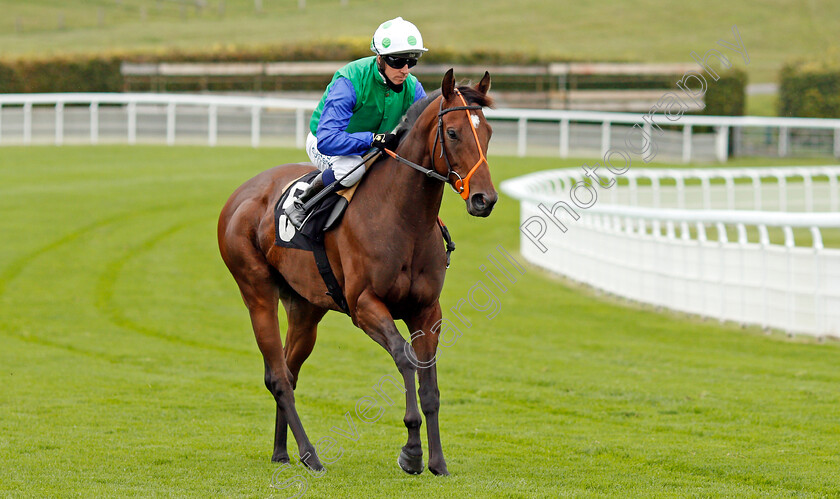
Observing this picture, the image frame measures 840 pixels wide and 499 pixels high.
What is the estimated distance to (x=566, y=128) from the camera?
2533 centimetres

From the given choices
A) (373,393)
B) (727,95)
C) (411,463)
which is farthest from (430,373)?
(727,95)

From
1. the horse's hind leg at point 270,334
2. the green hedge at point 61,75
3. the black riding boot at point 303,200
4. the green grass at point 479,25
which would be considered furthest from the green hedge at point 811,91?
the black riding boot at point 303,200

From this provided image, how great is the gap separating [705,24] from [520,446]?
4777cm

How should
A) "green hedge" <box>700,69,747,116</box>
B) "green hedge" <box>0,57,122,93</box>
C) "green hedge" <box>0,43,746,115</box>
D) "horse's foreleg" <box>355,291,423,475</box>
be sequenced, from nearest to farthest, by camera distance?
"horse's foreleg" <box>355,291,423,475</box> → "green hedge" <box>700,69,747,116</box> → "green hedge" <box>0,43,746,115</box> → "green hedge" <box>0,57,122,93</box>

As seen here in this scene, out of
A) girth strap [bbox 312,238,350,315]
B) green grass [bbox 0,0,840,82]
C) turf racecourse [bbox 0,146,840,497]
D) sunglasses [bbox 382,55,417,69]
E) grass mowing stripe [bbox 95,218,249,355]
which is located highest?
green grass [bbox 0,0,840,82]

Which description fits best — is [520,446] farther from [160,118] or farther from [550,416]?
[160,118]

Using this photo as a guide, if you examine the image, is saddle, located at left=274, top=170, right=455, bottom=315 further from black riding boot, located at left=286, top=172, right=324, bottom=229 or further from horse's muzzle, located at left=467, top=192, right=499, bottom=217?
horse's muzzle, located at left=467, top=192, right=499, bottom=217

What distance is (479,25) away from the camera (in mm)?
50406

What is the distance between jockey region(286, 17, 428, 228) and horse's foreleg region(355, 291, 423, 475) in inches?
26.6

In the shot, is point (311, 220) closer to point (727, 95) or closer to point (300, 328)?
point (300, 328)

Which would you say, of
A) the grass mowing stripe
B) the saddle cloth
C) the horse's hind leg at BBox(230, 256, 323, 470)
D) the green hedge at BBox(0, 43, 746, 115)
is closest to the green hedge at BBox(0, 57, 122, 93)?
the green hedge at BBox(0, 43, 746, 115)

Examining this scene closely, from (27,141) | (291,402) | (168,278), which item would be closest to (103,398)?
→ (291,402)

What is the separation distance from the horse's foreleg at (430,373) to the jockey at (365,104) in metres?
0.80

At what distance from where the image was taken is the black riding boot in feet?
18.5
